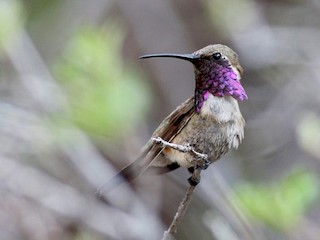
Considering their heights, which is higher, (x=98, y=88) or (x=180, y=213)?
(x=98, y=88)

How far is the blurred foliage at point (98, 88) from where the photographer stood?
448 cm

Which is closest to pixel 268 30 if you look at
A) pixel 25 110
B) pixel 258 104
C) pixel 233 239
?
pixel 258 104

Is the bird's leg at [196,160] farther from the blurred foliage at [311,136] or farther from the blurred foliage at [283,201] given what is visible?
the blurred foliage at [311,136]

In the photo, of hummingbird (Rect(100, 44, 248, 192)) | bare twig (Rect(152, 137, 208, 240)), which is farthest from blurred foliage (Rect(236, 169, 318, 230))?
bare twig (Rect(152, 137, 208, 240))

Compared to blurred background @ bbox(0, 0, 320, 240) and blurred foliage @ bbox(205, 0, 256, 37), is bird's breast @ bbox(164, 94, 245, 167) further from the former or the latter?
blurred foliage @ bbox(205, 0, 256, 37)

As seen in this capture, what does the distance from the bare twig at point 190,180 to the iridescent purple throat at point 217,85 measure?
190mm

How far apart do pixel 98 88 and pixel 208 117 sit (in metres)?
1.80

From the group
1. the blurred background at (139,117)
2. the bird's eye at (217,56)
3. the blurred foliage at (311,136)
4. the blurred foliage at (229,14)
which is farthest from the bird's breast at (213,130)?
the blurred foliage at (229,14)

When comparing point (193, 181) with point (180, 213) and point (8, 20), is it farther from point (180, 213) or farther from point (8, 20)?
point (8, 20)

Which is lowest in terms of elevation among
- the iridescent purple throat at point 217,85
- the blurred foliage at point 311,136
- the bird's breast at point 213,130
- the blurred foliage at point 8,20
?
the bird's breast at point 213,130

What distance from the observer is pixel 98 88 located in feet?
14.9

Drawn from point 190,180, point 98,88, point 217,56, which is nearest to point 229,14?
point 98,88

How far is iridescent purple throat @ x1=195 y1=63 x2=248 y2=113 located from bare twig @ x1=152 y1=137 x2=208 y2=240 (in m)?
0.19

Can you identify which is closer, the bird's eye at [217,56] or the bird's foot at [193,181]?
the bird's foot at [193,181]
